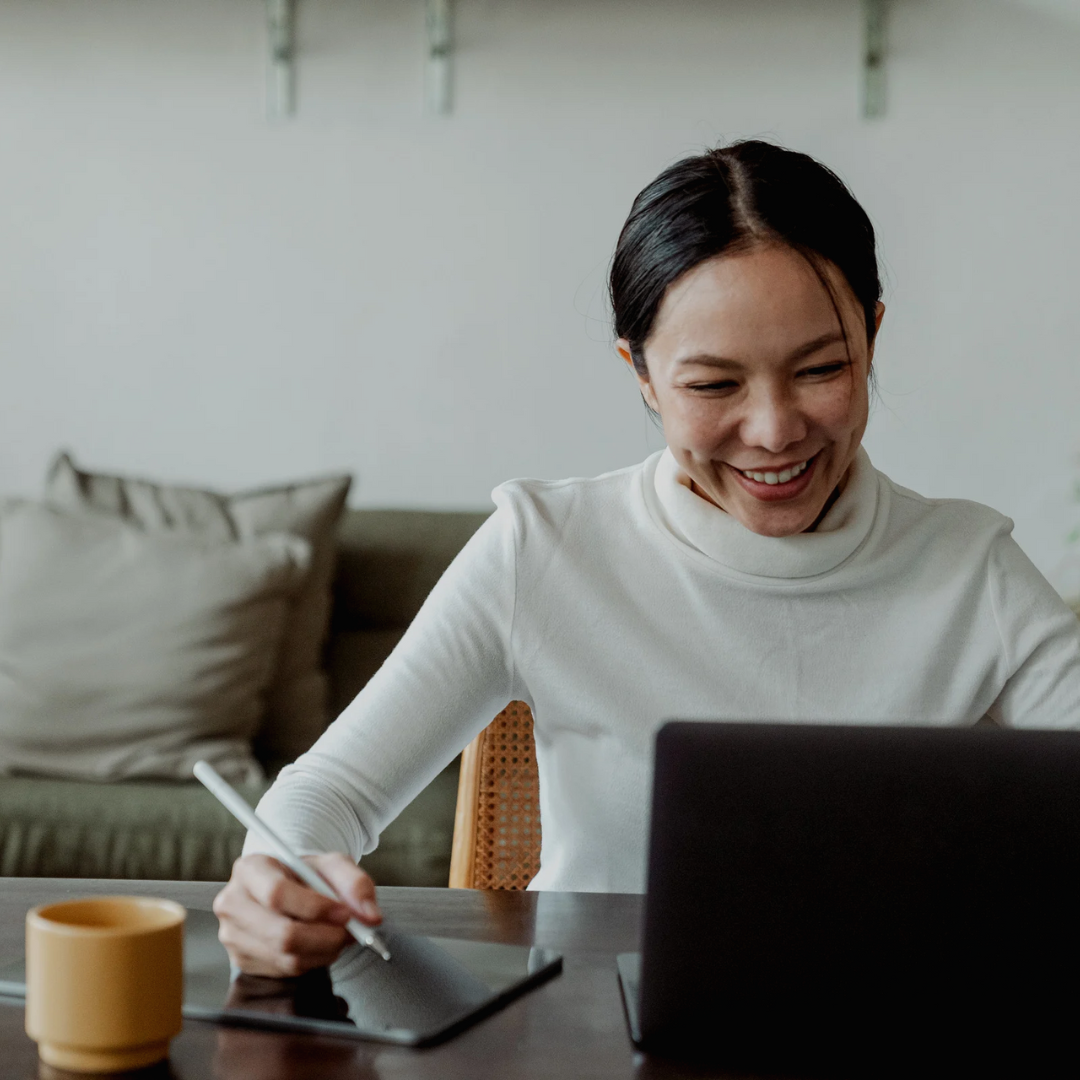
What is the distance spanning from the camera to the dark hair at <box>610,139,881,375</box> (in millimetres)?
1040

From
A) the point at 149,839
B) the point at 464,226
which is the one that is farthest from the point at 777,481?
the point at 464,226

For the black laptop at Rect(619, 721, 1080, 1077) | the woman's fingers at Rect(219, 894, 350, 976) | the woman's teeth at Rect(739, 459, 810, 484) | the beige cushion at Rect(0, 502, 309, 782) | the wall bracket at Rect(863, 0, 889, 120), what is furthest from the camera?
the wall bracket at Rect(863, 0, 889, 120)

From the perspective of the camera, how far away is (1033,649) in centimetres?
112

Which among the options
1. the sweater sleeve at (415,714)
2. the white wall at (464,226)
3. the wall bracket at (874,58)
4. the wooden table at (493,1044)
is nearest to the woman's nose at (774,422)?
the sweater sleeve at (415,714)

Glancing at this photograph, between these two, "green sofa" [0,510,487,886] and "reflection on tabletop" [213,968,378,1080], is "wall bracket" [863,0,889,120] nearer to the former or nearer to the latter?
"green sofa" [0,510,487,886]

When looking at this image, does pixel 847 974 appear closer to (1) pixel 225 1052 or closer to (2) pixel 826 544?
(1) pixel 225 1052

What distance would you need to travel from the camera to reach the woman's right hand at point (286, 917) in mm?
715

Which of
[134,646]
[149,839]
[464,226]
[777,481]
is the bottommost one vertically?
[149,839]

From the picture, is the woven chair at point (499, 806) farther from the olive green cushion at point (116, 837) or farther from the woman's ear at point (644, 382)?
the olive green cushion at point (116, 837)

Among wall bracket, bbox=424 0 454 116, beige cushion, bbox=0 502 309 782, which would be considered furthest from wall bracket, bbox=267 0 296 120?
beige cushion, bbox=0 502 309 782

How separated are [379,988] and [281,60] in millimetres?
2228

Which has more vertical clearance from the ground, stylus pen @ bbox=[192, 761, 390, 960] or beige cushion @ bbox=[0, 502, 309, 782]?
stylus pen @ bbox=[192, 761, 390, 960]

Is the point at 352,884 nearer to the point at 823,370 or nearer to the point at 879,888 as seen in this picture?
the point at 879,888

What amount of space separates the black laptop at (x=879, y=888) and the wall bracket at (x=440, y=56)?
221cm
